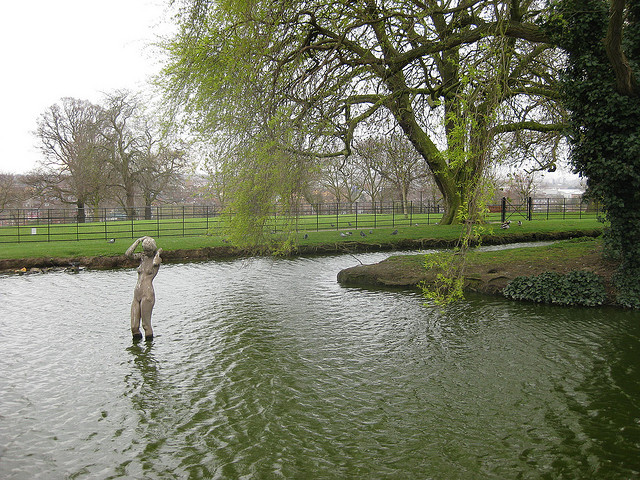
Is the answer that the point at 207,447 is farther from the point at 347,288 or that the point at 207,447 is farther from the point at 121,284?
the point at 121,284

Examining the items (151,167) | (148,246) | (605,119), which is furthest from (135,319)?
(151,167)

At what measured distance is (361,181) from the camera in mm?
54438

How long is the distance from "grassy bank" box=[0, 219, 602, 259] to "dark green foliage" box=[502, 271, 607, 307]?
A: 17.6ft

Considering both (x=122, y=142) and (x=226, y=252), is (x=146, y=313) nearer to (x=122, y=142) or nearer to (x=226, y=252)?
(x=226, y=252)

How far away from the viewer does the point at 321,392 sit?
6234 millimetres

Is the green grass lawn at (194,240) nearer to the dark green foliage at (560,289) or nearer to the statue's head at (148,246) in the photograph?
the dark green foliage at (560,289)

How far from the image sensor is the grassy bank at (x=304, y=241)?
18.0 metres

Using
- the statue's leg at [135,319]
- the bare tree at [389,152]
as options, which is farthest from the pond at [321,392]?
the bare tree at [389,152]

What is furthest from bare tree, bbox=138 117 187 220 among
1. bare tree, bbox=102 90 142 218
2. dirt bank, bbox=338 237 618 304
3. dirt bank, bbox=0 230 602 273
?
dirt bank, bbox=338 237 618 304

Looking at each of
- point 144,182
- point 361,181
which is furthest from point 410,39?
point 361,181

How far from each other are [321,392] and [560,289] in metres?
7.64

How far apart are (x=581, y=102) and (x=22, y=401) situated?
1175cm

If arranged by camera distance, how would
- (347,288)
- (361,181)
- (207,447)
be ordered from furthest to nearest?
(361,181) → (347,288) → (207,447)

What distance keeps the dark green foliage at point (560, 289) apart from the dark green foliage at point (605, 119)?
492 mm
